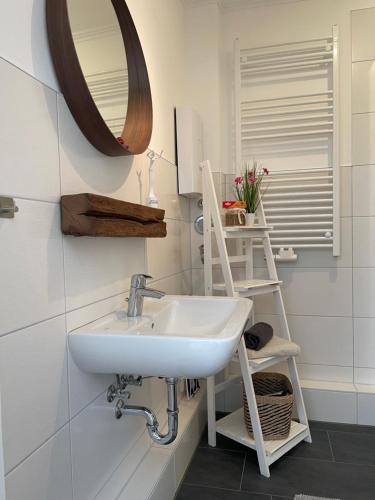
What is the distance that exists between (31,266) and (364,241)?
1.89 meters

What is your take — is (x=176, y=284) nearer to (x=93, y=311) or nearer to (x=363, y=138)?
(x=93, y=311)

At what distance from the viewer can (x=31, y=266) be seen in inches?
35.2

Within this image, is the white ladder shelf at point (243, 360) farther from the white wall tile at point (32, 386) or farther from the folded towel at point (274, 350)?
the white wall tile at point (32, 386)

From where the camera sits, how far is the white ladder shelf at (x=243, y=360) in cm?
169

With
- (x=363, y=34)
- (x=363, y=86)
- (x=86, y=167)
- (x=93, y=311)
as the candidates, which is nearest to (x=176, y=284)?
(x=93, y=311)

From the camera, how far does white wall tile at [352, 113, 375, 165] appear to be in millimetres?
2141

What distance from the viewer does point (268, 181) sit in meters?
2.27

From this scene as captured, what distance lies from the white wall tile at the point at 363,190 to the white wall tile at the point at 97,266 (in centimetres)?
134

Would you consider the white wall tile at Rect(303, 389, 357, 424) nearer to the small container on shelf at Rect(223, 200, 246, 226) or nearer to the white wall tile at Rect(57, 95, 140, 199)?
the small container on shelf at Rect(223, 200, 246, 226)

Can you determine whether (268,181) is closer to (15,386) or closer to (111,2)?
(111,2)

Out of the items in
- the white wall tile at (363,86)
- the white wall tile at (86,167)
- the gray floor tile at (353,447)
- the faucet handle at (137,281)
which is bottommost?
the gray floor tile at (353,447)

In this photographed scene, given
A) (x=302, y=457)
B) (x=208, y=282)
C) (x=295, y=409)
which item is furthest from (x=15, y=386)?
(x=295, y=409)

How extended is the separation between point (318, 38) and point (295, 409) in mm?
2101

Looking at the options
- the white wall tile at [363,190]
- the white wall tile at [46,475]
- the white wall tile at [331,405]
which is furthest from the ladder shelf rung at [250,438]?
the white wall tile at [363,190]
